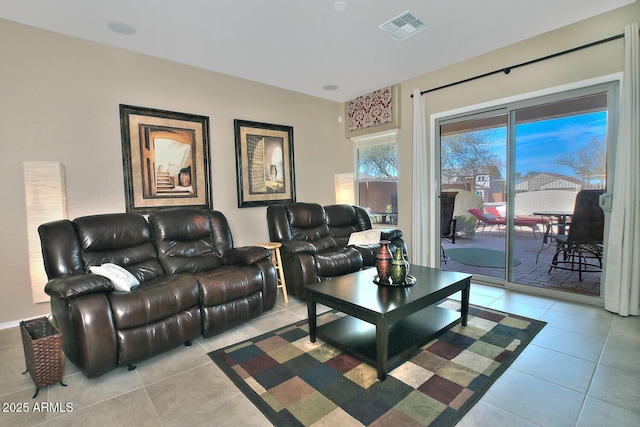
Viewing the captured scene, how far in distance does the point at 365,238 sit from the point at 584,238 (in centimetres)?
236

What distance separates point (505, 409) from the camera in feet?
5.67

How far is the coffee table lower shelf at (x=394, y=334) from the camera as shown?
2127 millimetres

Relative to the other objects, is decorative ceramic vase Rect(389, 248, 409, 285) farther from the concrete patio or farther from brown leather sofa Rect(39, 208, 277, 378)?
the concrete patio

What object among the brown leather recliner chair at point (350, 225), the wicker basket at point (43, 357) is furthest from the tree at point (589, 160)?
the wicker basket at point (43, 357)

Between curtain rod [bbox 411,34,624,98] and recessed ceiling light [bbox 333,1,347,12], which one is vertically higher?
recessed ceiling light [bbox 333,1,347,12]

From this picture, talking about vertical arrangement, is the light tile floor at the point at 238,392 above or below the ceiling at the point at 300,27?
below

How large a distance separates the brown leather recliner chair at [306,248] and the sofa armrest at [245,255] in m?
0.48

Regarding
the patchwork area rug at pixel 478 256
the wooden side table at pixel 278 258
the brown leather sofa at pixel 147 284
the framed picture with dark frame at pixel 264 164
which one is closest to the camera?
the brown leather sofa at pixel 147 284

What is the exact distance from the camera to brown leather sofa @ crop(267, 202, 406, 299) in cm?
346

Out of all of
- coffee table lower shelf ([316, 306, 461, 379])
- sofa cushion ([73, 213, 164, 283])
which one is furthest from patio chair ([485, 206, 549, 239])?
sofa cushion ([73, 213, 164, 283])

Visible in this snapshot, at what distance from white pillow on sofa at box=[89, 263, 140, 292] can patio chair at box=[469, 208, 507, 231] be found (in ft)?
12.9

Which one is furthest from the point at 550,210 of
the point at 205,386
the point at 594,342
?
the point at 205,386

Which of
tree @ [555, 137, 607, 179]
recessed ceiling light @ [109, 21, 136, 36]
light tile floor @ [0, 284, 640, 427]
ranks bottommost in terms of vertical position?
light tile floor @ [0, 284, 640, 427]

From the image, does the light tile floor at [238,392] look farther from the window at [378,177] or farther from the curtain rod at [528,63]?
the window at [378,177]
